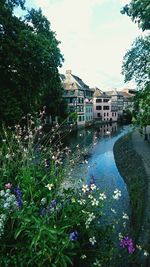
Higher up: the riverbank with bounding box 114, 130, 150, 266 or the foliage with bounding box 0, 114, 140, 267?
the foliage with bounding box 0, 114, 140, 267

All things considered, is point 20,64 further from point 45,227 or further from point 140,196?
point 45,227

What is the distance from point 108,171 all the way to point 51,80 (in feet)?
27.3

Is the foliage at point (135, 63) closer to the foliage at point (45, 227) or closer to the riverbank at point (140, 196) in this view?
the riverbank at point (140, 196)

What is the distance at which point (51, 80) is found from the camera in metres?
21.4

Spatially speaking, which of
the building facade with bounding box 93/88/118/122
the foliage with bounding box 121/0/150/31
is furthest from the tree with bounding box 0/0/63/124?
the building facade with bounding box 93/88/118/122

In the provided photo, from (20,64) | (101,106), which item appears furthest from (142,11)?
(101,106)

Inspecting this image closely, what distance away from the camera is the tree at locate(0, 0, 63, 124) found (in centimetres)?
1866

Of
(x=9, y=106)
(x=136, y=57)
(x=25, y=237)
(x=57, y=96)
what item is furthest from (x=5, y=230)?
(x=57, y=96)

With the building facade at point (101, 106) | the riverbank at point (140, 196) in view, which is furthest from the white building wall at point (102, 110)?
the riverbank at point (140, 196)

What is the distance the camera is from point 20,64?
19109 mm

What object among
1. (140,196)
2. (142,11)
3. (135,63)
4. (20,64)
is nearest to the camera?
(142,11)

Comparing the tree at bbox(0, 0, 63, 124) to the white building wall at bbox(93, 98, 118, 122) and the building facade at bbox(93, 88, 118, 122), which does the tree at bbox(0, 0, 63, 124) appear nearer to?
the building facade at bbox(93, 88, 118, 122)

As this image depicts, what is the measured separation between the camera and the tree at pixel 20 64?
18656 millimetres

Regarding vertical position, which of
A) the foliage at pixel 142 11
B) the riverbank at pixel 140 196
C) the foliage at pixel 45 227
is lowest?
the riverbank at pixel 140 196
